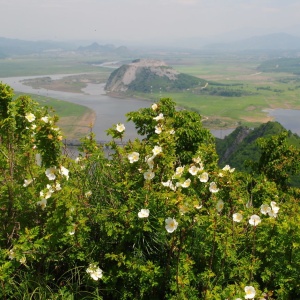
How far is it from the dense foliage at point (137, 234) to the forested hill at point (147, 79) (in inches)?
5027

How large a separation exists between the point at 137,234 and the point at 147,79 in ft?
482

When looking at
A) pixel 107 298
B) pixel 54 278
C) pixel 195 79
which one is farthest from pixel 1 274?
pixel 195 79

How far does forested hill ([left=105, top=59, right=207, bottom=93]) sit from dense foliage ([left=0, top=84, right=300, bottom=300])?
12769cm

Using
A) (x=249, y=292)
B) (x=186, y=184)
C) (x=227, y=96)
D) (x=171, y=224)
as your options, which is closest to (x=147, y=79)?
(x=227, y=96)

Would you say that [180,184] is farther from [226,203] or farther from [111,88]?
[111,88]

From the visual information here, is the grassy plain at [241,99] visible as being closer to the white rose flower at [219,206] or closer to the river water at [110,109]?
the river water at [110,109]

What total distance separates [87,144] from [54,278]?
7.40 feet

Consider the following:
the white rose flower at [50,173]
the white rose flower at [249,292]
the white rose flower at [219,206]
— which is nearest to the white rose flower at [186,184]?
the white rose flower at [219,206]

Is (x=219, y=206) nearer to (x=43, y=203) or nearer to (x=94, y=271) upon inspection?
(x=94, y=271)

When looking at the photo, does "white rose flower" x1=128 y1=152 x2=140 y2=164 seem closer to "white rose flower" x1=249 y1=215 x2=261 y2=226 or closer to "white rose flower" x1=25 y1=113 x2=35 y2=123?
"white rose flower" x1=25 y1=113 x2=35 y2=123

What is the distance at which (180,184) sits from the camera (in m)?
3.52

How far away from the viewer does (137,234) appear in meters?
3.61

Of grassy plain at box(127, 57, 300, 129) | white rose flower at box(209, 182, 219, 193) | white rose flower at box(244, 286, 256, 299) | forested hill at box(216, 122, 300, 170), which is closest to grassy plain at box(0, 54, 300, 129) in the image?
grassy plain at box(127, 57, 300, 129)

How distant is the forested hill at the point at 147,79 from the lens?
137m
